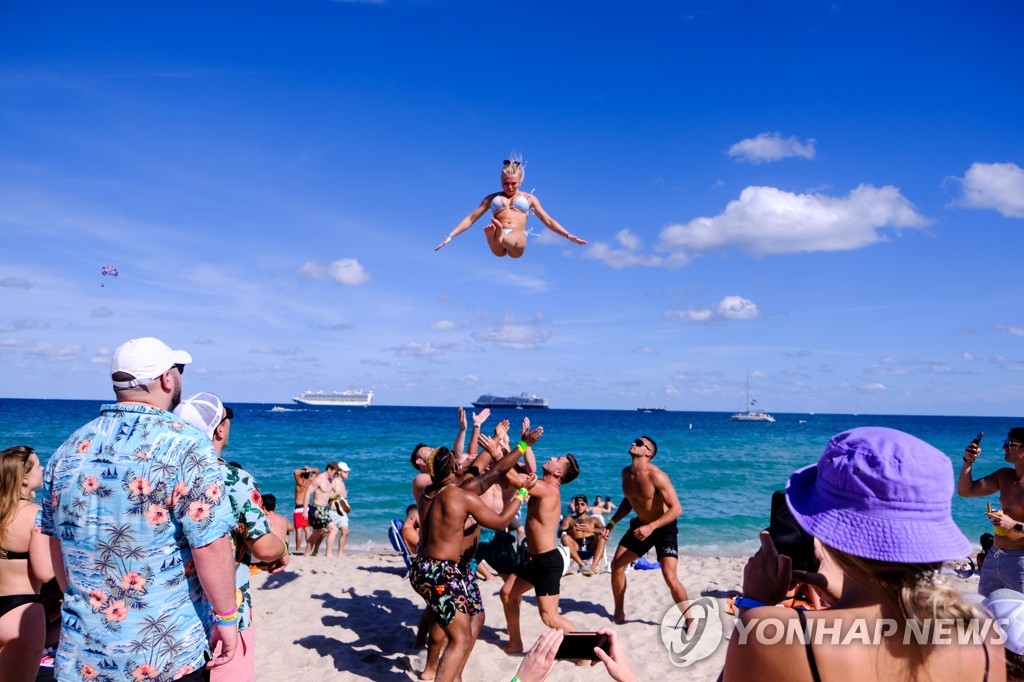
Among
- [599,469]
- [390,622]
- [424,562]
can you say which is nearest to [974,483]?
[424,562]

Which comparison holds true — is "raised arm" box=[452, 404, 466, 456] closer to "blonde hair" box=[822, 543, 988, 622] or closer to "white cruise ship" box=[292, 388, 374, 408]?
"blonde hair" box=[822, 543, 988, 622]

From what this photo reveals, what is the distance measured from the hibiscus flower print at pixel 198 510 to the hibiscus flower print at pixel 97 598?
0.43 meters

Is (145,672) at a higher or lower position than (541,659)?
lower

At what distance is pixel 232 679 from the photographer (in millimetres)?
3125

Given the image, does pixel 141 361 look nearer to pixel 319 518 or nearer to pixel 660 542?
pixel 660 542

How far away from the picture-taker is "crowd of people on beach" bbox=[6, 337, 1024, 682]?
4.80 feet

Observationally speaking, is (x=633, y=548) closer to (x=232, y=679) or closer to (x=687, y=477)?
(x=232, y=679)

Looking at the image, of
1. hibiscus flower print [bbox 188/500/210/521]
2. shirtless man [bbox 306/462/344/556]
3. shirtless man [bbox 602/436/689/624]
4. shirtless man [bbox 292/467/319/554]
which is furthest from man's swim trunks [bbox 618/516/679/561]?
shirtless man [bbox 292/467/319/554]

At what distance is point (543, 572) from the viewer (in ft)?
21.2

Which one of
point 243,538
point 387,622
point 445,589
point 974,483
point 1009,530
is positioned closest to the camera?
point 243,538

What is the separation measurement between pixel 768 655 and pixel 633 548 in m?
6.04

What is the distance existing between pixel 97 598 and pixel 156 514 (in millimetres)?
391

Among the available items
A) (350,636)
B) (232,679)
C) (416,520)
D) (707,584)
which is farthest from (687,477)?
(232,679)

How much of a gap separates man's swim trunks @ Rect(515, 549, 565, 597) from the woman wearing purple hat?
5.12 m
